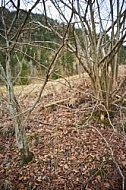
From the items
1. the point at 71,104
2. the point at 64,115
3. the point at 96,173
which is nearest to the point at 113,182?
the point at 96,173

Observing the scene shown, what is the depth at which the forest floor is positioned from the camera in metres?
3.21

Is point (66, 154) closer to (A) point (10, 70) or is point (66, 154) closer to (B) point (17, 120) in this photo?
(B) point (17, 120)

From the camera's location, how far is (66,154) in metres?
3.72

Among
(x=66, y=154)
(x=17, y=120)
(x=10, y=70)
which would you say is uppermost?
(x=10, y=70)

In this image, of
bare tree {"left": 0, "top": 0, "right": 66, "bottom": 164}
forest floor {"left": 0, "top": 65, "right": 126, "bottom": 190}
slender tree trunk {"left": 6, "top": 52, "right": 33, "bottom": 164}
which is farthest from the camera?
forest floor {"left": 0, "top": 65, "right": 126, "bottom": 190}

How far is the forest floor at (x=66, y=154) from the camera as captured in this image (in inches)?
126

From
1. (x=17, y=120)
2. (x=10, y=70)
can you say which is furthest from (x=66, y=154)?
(x=10, y=70)

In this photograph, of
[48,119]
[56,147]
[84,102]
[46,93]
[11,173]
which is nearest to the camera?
[11,173]

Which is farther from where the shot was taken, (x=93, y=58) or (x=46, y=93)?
(x=46, y=93)

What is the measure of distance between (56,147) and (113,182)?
1.15 metres

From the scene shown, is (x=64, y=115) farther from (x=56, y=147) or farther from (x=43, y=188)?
(x=43, y=188)

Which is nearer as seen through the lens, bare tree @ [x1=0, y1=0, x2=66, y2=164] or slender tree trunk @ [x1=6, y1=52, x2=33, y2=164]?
bare tree @ [x1=0, y1=0, x2=66, y2=164]

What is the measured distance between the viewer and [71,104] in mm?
5195

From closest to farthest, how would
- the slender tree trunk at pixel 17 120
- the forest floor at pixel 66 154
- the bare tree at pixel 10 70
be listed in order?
1. the bare tree at pixel 10 70
2. the slender tree trunk at pixel 17 120
3. the forest floor at pixel 66 154
